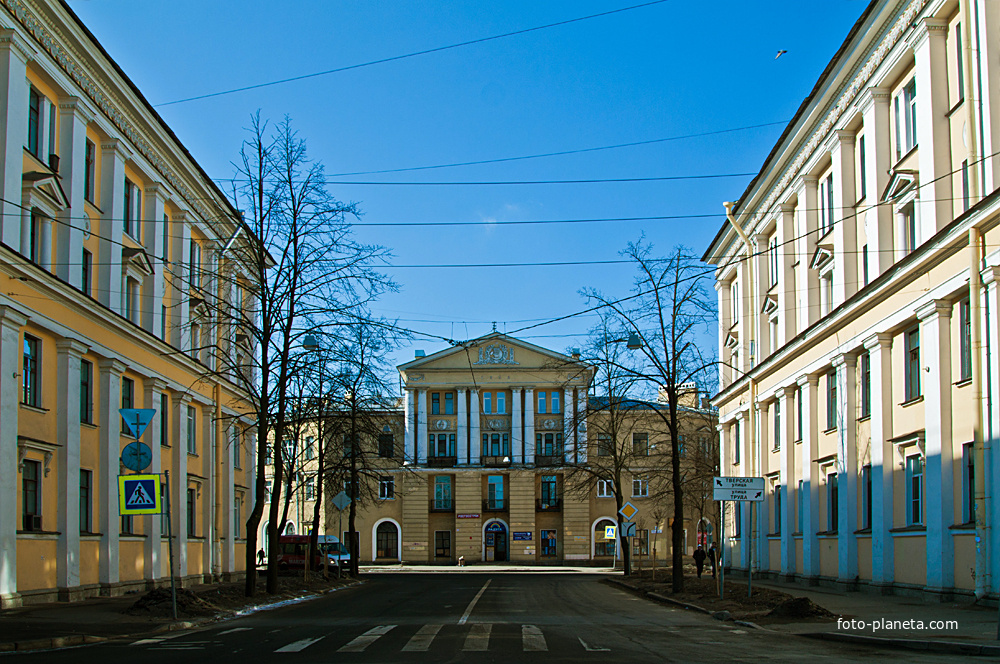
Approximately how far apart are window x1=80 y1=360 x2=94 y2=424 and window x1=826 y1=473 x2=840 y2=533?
74.4 feet

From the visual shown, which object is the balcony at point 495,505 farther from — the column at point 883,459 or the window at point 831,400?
the column at point 883,459

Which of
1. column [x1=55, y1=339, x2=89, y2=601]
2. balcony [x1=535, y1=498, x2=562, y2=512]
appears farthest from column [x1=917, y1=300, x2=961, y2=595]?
balcony [x1=535, y1=498, x2=562, y2=512]

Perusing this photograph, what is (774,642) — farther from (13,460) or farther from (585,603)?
(13,460)

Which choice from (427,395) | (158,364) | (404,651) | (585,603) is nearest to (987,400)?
(585,603)

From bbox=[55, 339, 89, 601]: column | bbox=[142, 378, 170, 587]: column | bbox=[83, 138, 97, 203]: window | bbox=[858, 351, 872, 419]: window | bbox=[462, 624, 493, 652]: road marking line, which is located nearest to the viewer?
bbox=[462, 624, 493, 652]: road marking line

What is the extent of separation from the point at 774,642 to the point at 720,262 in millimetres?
35208

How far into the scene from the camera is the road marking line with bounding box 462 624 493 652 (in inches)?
545

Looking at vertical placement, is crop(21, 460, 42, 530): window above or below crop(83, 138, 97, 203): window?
below

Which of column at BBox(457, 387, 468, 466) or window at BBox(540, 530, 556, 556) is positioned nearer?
window at BBox(540, 530, 556, 556)

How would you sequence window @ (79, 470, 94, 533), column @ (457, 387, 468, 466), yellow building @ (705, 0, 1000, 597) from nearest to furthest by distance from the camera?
yellow building @ (705, 0, 1000, 597) → window @ (79, 470, 94, 533) → column @ (457, 387, 468, 466)

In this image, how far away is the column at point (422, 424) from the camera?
8269cm

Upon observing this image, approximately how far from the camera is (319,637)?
1577 centimetres

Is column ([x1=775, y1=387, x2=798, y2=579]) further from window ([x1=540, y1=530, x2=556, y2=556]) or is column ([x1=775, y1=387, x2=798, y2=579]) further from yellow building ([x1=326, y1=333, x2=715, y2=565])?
window ([x1=540, y1=530, x2=556, y2=556])

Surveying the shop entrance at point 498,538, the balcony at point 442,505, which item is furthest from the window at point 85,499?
the shop entrance at point 498,538
